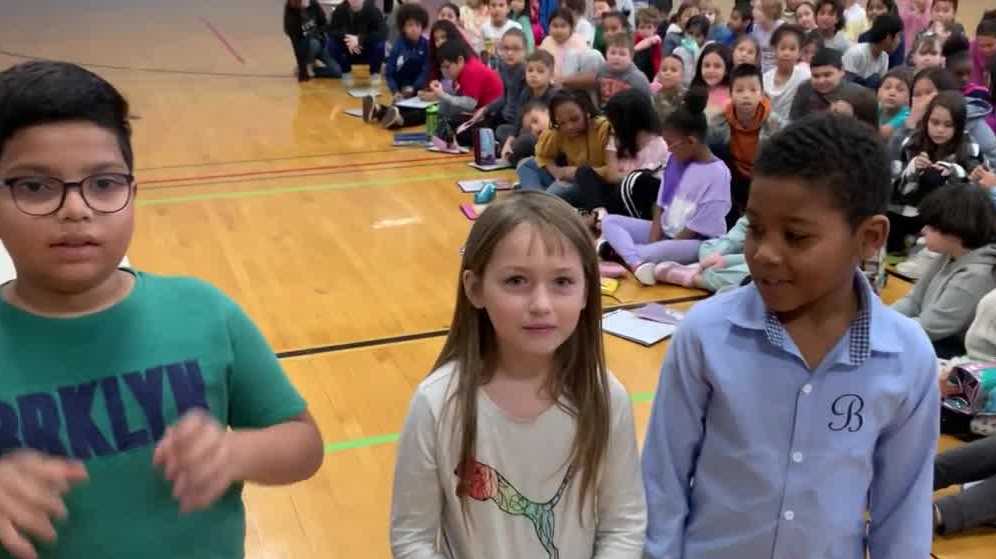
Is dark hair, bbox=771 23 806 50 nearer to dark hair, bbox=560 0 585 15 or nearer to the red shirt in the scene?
the red shirt

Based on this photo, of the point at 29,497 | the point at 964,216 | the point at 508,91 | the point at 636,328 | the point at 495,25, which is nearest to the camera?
the point at 29,497

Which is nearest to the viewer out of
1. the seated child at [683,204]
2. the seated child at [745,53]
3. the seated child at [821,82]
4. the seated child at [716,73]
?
the seated child at [683,204]

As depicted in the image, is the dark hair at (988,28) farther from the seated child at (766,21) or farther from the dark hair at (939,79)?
the dark hair at (939,79)

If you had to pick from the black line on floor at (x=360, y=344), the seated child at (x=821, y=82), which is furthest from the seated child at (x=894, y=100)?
the black line on floor at (x=360, y=344)

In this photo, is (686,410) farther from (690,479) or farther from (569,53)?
(569,53)

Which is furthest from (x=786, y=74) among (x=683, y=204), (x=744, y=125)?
(x=683, y=204)

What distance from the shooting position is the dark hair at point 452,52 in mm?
8172

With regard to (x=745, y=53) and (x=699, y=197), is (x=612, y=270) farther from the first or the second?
(x=745, y=53)

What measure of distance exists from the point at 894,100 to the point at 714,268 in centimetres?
220

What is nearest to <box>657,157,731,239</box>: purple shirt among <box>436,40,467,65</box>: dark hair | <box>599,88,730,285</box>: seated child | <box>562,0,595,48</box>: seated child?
<box>599,88,730,285</box>: seated child

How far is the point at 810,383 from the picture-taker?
5.35 ft

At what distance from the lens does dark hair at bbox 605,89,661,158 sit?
5.50 m

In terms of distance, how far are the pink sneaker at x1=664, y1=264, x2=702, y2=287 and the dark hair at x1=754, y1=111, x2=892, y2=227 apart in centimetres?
314

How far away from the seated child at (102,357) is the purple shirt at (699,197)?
12.8 feet
